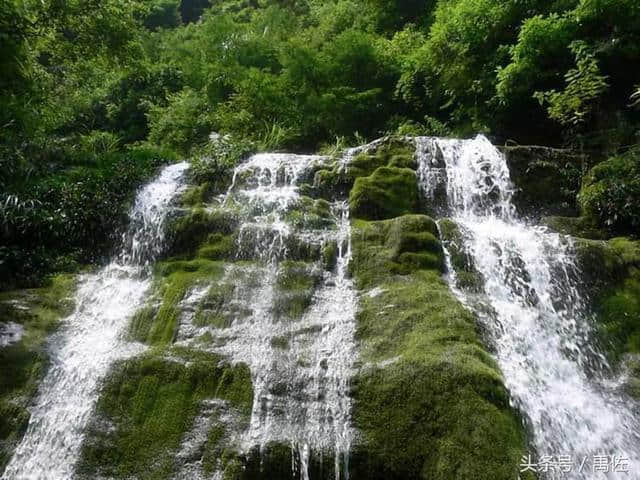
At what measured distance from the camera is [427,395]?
14.5 ft

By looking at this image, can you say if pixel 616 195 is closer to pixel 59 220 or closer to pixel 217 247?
pixel 217 247

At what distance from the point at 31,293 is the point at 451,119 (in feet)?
30.2

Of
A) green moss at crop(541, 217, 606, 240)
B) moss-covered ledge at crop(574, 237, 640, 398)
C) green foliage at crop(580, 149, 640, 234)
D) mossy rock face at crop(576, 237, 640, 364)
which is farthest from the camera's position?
green moss at crop(541, 217, 606, 240)

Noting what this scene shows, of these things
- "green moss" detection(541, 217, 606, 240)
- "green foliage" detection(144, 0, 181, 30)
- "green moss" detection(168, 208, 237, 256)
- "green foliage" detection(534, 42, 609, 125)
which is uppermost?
"green foliage" detection(144, 0, 181, 30)

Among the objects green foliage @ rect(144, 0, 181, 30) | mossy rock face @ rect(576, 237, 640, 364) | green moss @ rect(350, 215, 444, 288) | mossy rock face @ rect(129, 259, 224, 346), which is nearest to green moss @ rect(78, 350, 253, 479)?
mossy rock face @ rect(129, 259, 224, 346)

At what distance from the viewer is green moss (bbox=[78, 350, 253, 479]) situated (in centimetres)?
444

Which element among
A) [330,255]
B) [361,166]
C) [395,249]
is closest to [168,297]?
[330,255]

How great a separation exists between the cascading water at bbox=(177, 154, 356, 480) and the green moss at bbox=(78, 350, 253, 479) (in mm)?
215

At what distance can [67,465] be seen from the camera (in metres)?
4.48

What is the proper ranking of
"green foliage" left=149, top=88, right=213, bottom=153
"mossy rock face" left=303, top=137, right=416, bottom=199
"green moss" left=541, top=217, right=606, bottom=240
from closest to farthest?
1. "green moss" left=541, top=217, right=606, bottom=240
2. "mossy rock face" left=303, top=137, right=416, bottom=199
3. "green foliage" left=149, top=88, right=213, bottom=153

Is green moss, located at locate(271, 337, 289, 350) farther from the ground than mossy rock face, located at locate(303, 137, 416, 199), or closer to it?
closer to it

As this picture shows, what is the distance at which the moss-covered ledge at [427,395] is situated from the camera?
4059 mm

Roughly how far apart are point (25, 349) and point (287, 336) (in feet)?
9.58

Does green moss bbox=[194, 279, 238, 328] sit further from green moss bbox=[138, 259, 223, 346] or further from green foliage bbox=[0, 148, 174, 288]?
green foliage bbox=[0, 148, 174, 288]
